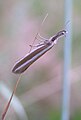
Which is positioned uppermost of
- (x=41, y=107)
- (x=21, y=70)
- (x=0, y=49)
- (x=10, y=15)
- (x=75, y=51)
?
(x=10, y=15)

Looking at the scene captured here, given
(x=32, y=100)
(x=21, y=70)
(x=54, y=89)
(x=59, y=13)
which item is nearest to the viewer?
(x=21, y=70)

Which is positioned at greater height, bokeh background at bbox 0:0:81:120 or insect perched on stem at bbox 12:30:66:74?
bokeh background at bbox 0:0:81:120

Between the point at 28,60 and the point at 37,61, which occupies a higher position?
the point at 37,61

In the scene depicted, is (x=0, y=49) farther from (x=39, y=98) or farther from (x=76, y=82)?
(x=76, y=82)

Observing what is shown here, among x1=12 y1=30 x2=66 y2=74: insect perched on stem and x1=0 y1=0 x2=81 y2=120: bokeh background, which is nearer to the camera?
x1=12 y1=30 x2=66 y2=74: insect perched on stem

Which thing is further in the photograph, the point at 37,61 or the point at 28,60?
the point at 37,61

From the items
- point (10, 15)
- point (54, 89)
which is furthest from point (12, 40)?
point (54, 89)

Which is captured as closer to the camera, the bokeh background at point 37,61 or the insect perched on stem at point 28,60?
the insect perched on stem at point 28,60

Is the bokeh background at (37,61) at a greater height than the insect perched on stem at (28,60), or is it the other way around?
the bokeh background at (37,61)
